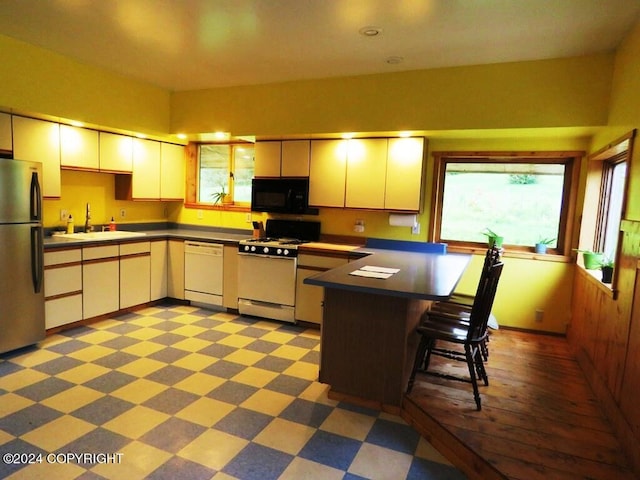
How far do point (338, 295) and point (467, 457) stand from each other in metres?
1.16

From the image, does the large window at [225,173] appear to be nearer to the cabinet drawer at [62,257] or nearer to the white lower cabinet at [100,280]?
the white lower cabinet at [100,280]

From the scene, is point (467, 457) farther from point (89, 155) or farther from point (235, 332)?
point (89, 155)

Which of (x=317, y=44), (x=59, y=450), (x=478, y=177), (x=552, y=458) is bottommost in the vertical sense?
(x=59, y=450)

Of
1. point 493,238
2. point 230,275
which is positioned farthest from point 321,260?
point 493,238

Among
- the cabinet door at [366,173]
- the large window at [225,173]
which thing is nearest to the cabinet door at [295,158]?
the cabinet door at [366,173]

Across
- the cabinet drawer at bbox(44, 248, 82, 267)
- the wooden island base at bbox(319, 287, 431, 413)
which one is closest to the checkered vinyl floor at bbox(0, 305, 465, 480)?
the wooden island base at bbox(319, 287, 431, 413)

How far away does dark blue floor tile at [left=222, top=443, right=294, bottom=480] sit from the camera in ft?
6.53

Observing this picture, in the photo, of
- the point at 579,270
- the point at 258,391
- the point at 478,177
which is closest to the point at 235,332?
the point at 258,391

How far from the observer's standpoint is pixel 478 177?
14.0ft

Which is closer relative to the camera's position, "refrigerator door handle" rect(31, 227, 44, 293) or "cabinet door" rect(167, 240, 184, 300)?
"refrigerator door handle" rect(31, 227, 44, 293)

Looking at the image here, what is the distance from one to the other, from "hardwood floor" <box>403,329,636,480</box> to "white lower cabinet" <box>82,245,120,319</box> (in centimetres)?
323

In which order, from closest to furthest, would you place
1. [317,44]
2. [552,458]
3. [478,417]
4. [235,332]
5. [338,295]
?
[552,458] → [478,417] → [338,295] → [317,44] → [235,332]

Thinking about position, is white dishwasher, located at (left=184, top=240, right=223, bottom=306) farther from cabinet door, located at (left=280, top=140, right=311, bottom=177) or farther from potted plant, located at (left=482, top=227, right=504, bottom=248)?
potted plant, located at (left=482, top=227, right=504, bottom=248)

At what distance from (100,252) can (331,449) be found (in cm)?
312
